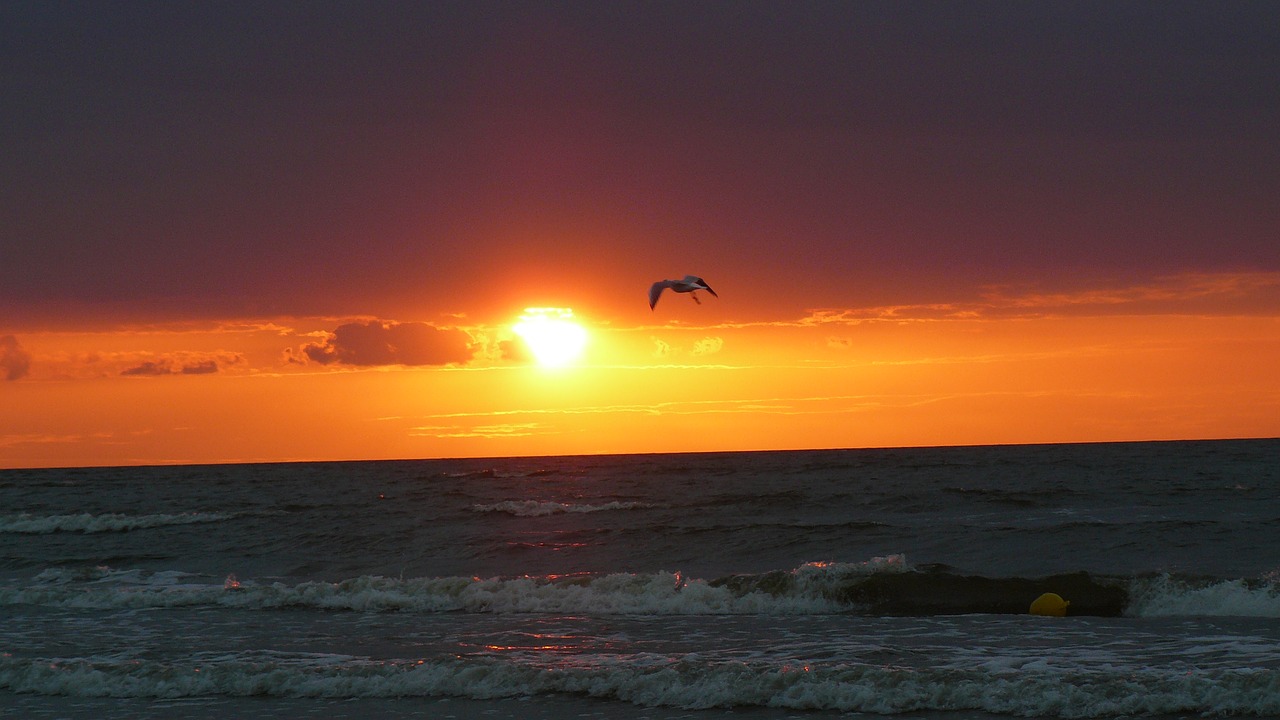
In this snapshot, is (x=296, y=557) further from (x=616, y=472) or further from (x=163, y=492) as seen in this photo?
(x=616, y=472)

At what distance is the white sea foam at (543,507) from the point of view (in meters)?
41.8

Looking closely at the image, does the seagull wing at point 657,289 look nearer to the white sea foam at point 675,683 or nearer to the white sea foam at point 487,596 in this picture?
the white sea foam at point 487,596

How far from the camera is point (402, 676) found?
15617mm

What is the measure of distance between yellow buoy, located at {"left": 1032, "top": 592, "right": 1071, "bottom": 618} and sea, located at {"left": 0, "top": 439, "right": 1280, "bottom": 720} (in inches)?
19.8

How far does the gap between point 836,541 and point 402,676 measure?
56.5 ft

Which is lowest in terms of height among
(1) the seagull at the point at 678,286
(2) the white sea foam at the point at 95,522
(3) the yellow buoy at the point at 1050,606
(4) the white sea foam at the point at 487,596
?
(2) the white sea foam at the point at 95,522

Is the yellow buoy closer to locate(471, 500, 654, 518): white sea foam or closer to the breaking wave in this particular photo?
the breaking wave

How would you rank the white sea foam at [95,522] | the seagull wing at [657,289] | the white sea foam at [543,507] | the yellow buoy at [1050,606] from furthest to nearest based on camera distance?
the white sea foam at [95,522] < the white sea foam at [543,507] < the seagull wing at [657,289] < the yellow buoy at [1050,606]

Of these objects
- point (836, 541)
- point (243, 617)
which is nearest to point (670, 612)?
point (243, 617)

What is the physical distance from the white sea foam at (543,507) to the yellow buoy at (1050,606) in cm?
2290

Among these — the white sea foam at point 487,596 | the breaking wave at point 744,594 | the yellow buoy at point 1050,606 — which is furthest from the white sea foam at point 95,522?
the yellow buoy at point 1050,606

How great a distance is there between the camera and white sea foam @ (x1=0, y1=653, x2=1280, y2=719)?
13562mm

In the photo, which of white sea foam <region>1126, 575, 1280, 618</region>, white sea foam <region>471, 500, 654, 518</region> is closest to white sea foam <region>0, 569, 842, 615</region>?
white sea foam <region>1126, 575, 1280, 618</region>

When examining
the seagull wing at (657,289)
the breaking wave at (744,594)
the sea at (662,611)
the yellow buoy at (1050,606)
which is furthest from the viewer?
the seagull wing at (657,289)
